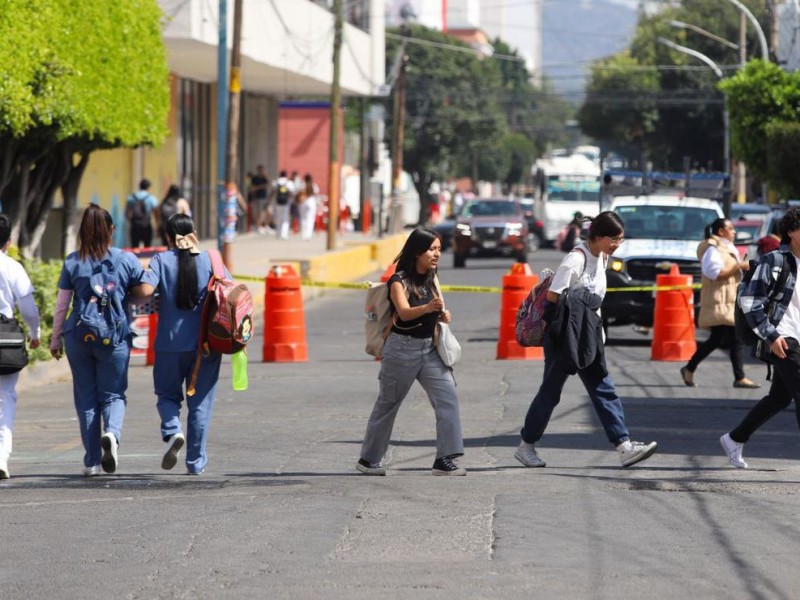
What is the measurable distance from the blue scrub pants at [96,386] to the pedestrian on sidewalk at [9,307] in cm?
32

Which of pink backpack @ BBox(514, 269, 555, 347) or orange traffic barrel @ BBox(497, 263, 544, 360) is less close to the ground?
pink backpack @ BBox(514, 269, 555, 347)

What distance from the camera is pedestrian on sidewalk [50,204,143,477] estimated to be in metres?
10.1

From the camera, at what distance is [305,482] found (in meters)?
9.80

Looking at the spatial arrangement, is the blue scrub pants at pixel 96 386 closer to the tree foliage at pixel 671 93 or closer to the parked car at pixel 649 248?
the parked car at pixel 649 248

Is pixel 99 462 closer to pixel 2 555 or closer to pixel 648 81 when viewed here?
pixel 2 555

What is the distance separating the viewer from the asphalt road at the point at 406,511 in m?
6.97

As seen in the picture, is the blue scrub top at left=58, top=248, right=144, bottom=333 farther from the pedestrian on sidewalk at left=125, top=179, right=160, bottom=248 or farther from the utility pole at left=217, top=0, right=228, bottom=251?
the pedestrian on sidewalk at left=125, top=179, right=160, bottom=248

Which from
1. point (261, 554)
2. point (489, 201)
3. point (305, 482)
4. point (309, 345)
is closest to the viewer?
point (261, 554)

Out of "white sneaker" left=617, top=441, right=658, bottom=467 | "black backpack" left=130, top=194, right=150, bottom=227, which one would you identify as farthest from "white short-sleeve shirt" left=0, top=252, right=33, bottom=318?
"black backpack" left=130, top=194, right=150, bottom=227

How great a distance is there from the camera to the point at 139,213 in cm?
2930

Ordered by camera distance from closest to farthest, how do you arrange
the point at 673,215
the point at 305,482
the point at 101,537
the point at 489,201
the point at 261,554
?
the point at 261,554 < the point at 101,537 < the point at 305,482 < the point at 673,215 < the point at 489,201

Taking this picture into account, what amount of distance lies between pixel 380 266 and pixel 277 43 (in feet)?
19.1

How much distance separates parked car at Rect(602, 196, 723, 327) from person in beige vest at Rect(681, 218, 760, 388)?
13.1 ft

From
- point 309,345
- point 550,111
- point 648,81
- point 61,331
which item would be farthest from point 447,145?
point 61,331
